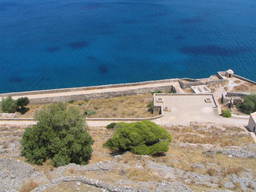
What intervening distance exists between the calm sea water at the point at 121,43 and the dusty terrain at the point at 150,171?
3250cm

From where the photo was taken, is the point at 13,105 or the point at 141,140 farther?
the point at 13,105

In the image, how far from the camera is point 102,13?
94.2 metres

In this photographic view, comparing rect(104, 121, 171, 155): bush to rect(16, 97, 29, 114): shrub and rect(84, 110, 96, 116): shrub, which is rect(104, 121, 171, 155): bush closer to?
rect(84, 110, 96, 116): shrub

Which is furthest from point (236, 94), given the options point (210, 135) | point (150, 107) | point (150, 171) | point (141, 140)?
point (150, 171)

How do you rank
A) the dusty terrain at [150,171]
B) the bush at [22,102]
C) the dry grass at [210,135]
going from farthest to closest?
the bush at [22,102] < the dry grass at [210,135] < the dusty terrain at [150,171]

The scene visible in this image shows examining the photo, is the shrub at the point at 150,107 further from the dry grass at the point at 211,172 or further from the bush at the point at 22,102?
the bush at the point at 22,102

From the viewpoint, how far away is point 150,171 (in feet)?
57.5

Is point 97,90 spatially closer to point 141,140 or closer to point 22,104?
point 22,104

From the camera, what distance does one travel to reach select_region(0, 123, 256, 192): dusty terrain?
15.1 m

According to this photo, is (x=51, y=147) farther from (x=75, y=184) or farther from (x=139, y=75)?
(x=139, y=75)

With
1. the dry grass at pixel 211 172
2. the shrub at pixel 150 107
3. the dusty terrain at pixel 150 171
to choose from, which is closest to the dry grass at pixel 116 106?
the shrub at pixel 150 107

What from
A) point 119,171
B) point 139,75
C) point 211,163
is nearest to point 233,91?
point 139,75

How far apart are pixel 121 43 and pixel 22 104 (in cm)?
3629

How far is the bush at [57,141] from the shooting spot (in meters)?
19.1
